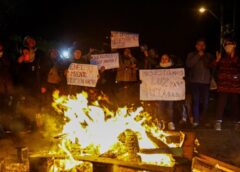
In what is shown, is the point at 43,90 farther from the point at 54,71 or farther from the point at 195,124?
the point at 195,124

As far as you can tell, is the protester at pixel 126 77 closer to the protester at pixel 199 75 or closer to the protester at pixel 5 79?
the protester at pixel 199 75

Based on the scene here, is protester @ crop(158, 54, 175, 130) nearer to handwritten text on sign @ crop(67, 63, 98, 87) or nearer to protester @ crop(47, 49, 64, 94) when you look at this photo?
A: handwritten text on sign @ crop(67, 63, 98, 87)

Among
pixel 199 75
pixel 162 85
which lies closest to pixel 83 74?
pixel 162 85

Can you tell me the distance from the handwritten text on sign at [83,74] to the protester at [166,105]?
170 centimetres

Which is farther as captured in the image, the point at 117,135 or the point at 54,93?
the point at 54,93

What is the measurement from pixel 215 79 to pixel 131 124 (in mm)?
4725

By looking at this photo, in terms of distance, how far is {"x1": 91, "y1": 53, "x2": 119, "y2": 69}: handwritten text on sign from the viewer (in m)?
11.1

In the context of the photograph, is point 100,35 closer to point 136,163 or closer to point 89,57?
point 89,57

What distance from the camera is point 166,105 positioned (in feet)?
36.1

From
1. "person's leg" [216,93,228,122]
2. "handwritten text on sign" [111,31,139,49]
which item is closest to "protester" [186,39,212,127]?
"person's leg" [216,93,228,122]

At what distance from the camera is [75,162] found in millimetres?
6125

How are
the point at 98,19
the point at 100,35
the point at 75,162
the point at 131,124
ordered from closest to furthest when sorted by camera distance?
1. the point at 75,162
2. the point at 131,124
3. the point at 100,35
4. the point at 98,19

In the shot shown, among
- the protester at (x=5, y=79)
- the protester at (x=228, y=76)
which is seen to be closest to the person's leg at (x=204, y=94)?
the protester at (x=228, y=76)

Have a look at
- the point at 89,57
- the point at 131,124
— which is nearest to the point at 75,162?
the point at 131,124
